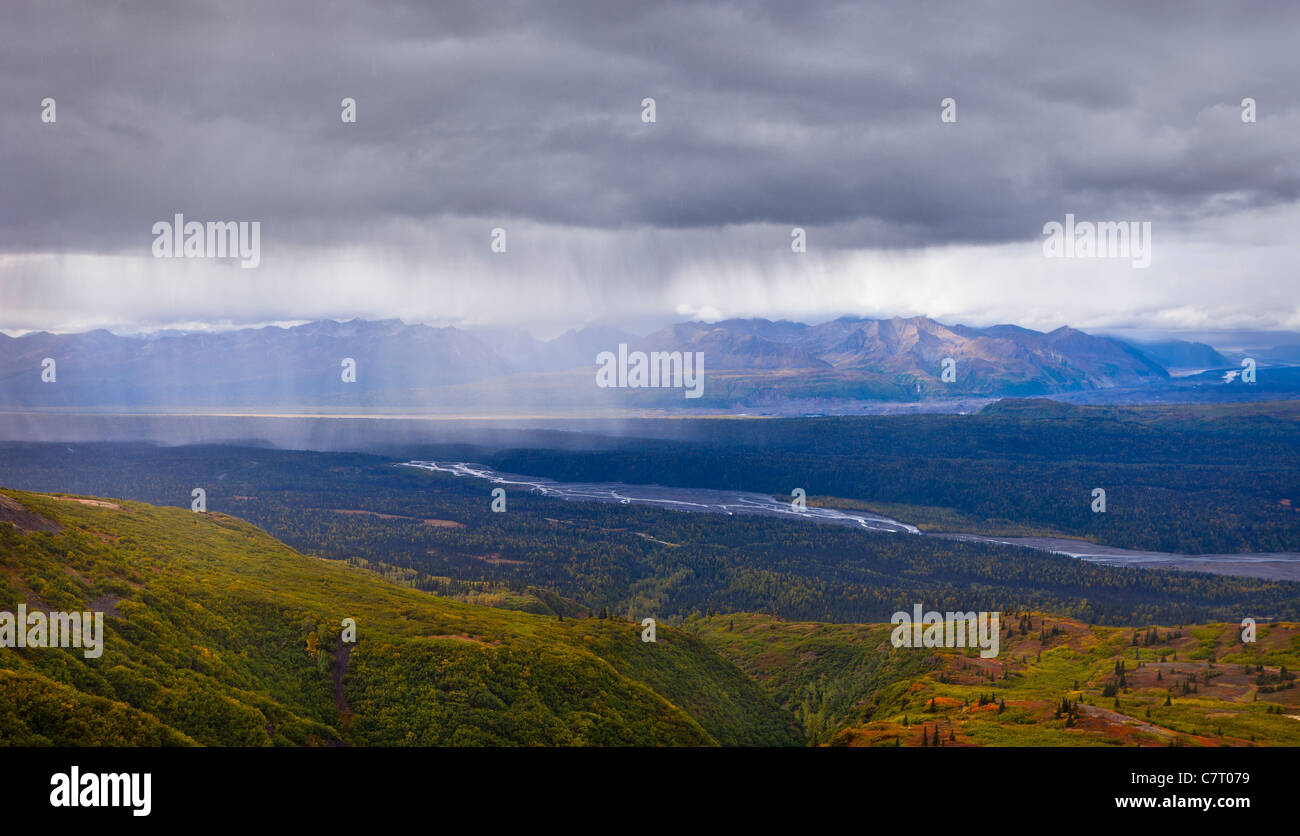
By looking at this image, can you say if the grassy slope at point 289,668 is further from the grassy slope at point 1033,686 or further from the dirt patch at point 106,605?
the grassy slope at point 1033,686

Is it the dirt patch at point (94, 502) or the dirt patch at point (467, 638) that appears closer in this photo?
the dirt patch at point (467, 638)

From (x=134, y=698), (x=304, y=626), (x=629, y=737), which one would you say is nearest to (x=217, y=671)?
(x=134, y=698)

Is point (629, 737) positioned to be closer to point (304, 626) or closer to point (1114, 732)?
point (304, 626)

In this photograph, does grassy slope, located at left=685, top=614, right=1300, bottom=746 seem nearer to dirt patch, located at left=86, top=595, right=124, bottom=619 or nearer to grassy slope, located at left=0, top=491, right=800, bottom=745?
grassy slope, located at left=0, top=491, right=800, bottom=745

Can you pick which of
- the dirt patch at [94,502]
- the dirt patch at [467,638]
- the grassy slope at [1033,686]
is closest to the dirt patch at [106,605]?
the dirt patch at [467,638]

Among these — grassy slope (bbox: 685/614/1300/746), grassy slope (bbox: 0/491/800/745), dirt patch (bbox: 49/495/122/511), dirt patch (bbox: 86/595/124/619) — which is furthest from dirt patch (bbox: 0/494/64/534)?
grassy slope (bbox: 685/614/1300/746)

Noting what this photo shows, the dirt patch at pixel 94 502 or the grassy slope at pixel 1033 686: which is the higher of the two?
the dirt patch at pixel 94 502

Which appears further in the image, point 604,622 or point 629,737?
point 604,622
